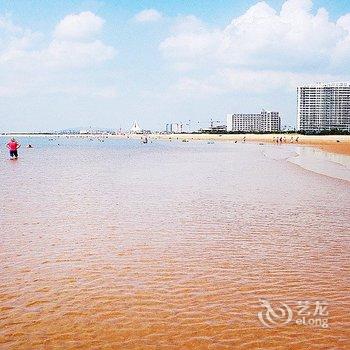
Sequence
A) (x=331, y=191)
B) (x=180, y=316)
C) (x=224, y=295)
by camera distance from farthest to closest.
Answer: (x=331, y=191) < (x=224, y=295) < (x=180, y=316)

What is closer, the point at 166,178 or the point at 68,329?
the point at 68,329

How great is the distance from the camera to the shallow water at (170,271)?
5.61 m

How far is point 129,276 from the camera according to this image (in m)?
7.88

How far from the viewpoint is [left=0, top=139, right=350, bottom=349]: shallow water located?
5605 mm

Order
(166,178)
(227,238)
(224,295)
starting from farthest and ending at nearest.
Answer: (166,178), (227,238), (224,295)

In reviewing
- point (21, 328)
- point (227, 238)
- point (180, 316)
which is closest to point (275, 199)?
point (227, 238)

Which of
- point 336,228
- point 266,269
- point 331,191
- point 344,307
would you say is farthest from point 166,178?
point 344,307

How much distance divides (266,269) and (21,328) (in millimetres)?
4494

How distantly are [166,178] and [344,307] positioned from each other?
63.3 ft

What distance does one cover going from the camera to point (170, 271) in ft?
26.9

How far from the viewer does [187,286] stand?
24.1 feet

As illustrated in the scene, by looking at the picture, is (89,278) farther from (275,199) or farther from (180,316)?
(275,199)

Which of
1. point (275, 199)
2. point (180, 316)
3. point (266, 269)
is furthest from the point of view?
point (275, 199)

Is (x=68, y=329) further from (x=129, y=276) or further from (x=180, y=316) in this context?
(x=129, y=276)
